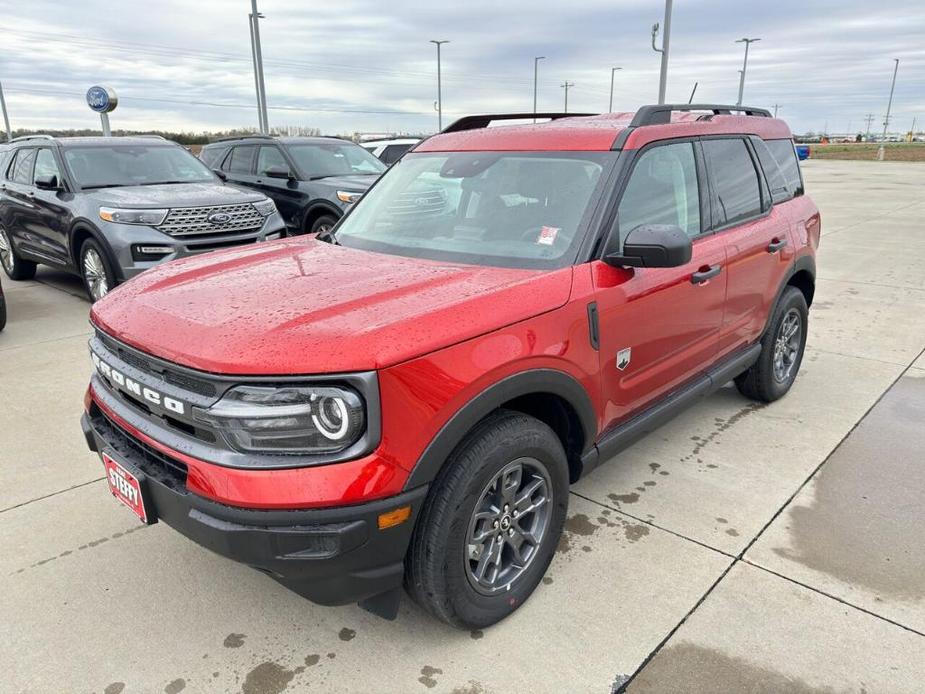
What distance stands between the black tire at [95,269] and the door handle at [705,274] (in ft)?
18.2

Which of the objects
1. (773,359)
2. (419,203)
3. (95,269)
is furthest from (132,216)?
(773,359)

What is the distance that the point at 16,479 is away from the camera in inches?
141

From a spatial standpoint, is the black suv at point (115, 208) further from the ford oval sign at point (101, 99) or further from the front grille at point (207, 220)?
the ford oval sign at point (101, 99)

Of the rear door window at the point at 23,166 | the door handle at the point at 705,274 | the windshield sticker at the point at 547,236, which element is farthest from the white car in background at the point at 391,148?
the windshield sticker at the point at 547,236

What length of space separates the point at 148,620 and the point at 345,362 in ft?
4.83

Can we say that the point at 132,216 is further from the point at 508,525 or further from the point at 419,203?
the point at 508,525

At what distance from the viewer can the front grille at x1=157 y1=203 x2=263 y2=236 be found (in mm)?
6582

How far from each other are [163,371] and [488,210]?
1.54 m

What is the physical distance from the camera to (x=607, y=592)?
2699mm

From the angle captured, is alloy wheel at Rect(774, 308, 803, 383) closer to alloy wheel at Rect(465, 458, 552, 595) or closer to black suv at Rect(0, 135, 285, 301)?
alloy wheel at Rect(465, 458, 552, 595)

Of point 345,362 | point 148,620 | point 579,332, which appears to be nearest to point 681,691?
point 579,332

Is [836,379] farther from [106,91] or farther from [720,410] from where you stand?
[106,91]

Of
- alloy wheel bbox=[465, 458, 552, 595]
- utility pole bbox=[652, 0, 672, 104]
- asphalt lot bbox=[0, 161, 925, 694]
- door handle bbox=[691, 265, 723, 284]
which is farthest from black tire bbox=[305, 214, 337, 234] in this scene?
utility pole bbox=[652, 0, 672, 104]

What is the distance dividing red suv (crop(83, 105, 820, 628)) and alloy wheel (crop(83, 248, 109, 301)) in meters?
4.14
